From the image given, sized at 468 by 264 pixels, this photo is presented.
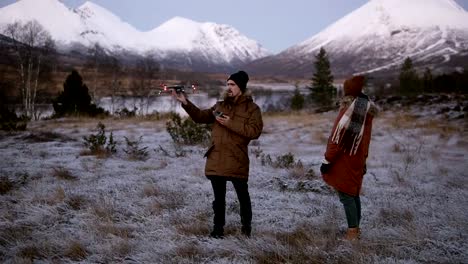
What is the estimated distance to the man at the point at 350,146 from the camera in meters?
4.18

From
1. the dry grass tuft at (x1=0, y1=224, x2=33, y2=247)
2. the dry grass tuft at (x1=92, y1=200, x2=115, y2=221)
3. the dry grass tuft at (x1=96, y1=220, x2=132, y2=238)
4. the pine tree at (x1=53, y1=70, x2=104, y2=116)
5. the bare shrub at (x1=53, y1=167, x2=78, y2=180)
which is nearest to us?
the dry grass tuft at (x1=0, y1=224, x2=33, y2=247)

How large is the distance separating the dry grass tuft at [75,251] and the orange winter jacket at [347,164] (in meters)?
2.53

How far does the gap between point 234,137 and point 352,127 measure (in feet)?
3.89

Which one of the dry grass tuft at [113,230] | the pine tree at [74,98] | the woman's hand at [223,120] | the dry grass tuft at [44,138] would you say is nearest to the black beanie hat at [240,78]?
the woman's hand at [223,120]

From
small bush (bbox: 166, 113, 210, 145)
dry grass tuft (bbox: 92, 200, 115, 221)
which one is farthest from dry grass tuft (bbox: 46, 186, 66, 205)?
small bush (bbox: 166, 113, 210, 145)

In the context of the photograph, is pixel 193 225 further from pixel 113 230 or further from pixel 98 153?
pixel 98 153

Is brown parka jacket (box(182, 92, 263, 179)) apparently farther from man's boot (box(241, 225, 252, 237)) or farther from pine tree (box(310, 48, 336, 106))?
pine tree (box(310, 48, 336, 106))

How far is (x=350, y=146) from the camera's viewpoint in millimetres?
4199

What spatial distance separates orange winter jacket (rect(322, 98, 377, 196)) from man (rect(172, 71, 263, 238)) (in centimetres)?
78

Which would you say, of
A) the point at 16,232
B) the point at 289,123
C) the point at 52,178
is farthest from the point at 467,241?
the point at 289,123

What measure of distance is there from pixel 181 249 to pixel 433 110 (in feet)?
60.8

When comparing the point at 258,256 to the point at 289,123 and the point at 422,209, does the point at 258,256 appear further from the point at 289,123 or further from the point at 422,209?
the point at 289,123

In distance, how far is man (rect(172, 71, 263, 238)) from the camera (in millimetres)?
4344

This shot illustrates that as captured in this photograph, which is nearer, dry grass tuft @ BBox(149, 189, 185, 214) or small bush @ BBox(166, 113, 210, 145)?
dry grass tuft @ BBox(149, 189, 185, 214)
